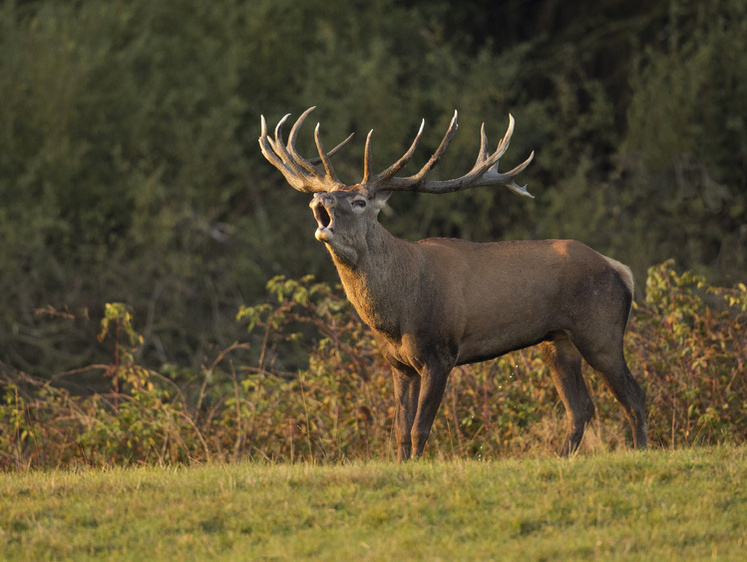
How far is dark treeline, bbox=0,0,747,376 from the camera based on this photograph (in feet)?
70.7

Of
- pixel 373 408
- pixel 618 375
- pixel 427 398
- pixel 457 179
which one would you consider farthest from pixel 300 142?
pixel 427 398

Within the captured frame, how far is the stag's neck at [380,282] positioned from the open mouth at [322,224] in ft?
1.01

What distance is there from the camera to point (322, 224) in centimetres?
958

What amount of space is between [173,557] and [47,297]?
14.4 m

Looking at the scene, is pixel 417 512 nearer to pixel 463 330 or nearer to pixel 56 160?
pixel 463 330

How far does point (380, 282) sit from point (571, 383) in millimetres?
1983

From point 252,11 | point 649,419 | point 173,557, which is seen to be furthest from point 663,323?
point 252,11

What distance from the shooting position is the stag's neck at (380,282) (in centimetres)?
983

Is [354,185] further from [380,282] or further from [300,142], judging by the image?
[300,142]

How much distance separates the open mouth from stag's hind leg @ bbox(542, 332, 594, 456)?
87.5 inches

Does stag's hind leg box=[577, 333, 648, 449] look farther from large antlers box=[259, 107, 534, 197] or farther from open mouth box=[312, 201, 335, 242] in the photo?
open mouth box=[312, 201, 335, 242]

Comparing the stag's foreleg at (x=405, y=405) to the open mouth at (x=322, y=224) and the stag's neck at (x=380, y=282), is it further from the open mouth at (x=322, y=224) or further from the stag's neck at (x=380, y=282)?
the open mouth at (x=322, y=224)

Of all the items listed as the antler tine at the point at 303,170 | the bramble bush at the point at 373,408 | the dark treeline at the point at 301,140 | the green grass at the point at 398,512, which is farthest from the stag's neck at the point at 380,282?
the dark treeline at the point at 301,140

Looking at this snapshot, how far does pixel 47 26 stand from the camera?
75.1 ft
